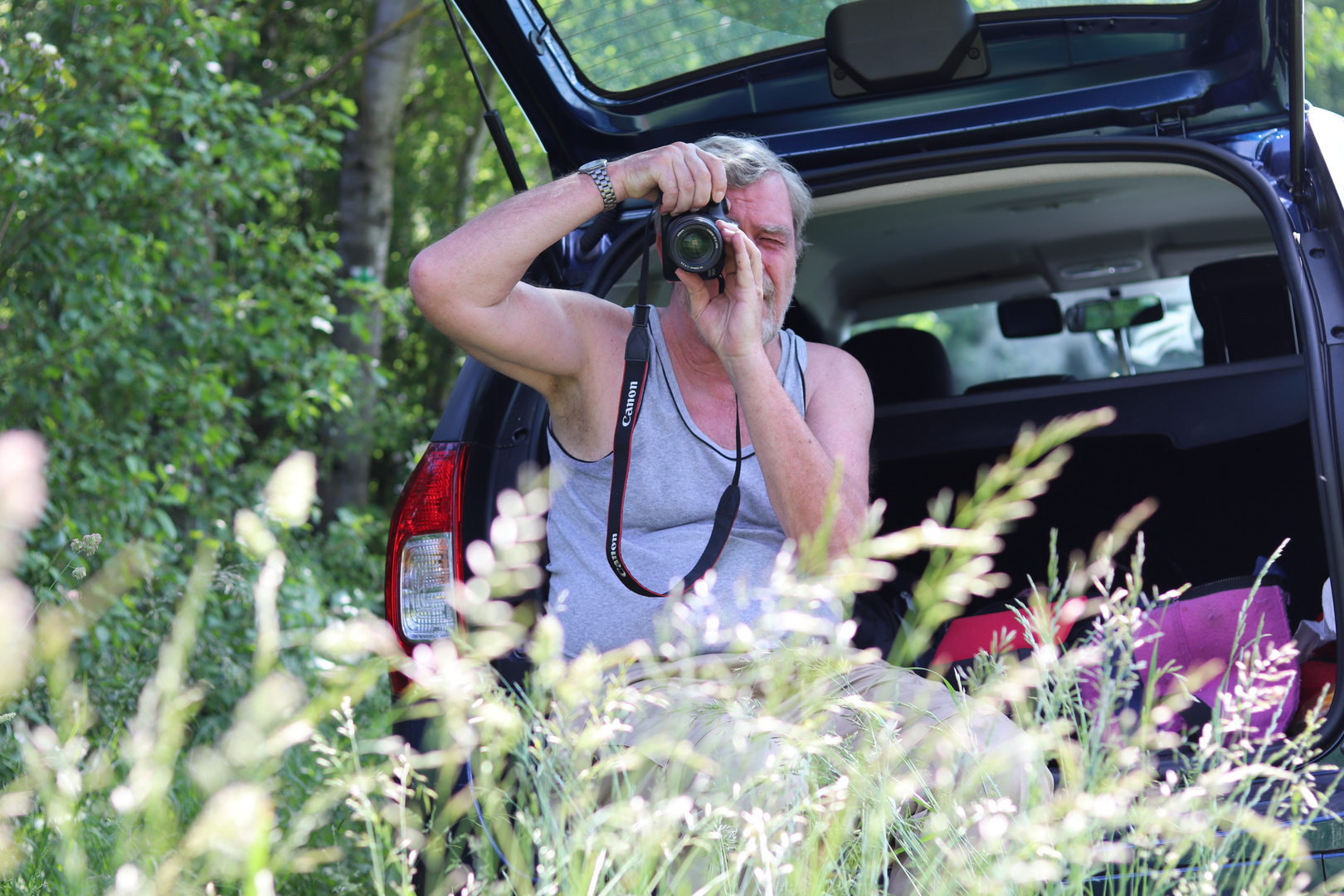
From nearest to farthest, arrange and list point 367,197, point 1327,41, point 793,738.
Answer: point 793,738
point 367,197
point 1327,41

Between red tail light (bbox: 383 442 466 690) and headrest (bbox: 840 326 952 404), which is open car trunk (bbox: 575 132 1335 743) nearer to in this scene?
headrest (bbox: 840 326 952 404)

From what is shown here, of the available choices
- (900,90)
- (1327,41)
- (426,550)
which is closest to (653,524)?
(426,550)

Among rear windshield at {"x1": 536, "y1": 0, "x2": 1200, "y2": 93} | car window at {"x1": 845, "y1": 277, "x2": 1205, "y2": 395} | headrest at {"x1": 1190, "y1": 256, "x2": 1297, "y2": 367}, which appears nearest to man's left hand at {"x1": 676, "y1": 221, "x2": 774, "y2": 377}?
rear windshield at {"x1": 536, "y1": 0, "x2": 1200, "y2": 93}

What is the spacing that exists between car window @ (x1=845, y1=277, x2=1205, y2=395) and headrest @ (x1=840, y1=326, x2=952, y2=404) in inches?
Result: 19.5

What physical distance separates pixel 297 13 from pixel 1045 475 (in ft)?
25.3

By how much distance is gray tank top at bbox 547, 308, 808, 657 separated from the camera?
1905mm

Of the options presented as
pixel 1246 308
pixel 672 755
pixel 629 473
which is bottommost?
pixel 1246 308

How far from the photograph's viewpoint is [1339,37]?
6250 mm

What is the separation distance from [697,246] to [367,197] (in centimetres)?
446

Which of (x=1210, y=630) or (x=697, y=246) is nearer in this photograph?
(x=697, y=246)

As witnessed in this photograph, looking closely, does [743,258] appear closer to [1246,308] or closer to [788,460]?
[788,460]

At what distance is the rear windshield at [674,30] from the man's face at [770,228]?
1.07ft

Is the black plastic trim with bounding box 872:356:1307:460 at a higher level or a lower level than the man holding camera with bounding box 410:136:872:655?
lower

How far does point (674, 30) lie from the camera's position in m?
2.29
